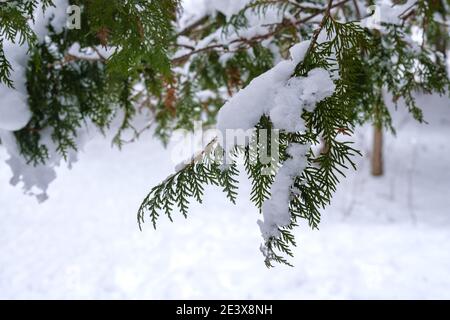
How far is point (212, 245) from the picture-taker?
5844 mm

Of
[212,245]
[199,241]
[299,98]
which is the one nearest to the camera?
[299,98]

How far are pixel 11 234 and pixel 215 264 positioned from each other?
3852mm

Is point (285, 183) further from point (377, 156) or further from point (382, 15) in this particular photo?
point (377, 156)

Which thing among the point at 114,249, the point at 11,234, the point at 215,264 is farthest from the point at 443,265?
the point at 11,234

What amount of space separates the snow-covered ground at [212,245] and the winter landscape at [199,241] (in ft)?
0.06

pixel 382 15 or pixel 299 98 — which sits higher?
pixel 382 15

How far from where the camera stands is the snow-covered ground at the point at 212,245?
4633mm

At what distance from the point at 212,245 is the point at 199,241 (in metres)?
0.27

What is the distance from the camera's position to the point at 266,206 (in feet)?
3.10

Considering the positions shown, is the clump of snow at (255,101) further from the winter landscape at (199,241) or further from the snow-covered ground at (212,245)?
the snow-covered ground at (212,245)

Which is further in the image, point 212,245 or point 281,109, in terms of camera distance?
point 212,245

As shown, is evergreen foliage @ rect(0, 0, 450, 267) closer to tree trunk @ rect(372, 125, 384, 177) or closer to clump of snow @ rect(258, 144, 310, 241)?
clump of snow @ rect(258, 144, 310, 241)

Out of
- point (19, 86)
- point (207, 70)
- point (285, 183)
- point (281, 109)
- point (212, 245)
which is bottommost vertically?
point (212, 245)

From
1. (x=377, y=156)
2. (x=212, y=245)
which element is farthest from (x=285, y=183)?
(x=377, y=156)
